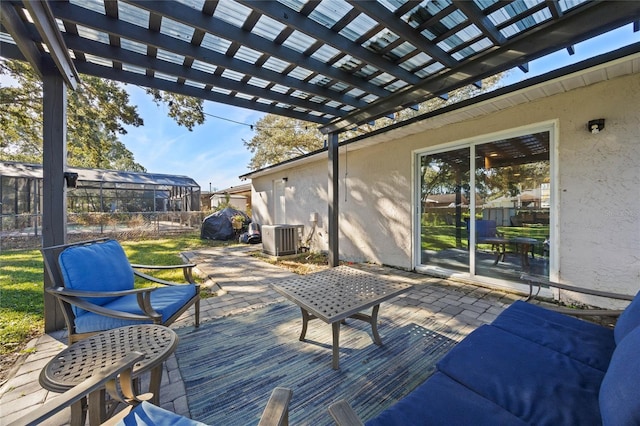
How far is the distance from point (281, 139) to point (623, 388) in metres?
15.1

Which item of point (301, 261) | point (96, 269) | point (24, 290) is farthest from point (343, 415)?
point (24, 290)

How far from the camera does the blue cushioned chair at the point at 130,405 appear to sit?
917 mm

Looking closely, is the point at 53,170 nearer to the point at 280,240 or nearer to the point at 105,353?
the point at 105,353

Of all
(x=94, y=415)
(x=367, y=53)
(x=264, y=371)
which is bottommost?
(x=264, y=371)

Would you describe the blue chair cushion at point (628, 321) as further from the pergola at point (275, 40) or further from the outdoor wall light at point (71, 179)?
the outdoor wall light at point (71, 179)

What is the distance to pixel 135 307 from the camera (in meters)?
2.24

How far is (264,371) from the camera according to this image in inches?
83.7

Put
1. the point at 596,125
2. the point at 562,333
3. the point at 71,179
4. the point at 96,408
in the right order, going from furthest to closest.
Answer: the point at 596,125, the point at 71,179, the point at 562,333, the point at 96,408

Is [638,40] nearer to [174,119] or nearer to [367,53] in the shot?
[367,53]

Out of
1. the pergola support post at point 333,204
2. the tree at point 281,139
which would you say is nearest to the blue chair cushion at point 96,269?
the pergola support post at point 333,204

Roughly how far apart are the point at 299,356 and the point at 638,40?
4.50 meters

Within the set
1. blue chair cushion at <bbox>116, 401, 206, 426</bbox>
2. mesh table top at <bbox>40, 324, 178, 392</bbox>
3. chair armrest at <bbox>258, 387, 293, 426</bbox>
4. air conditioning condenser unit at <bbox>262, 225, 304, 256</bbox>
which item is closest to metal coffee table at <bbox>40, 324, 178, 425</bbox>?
mesh table top at <bbox>40, 324, 178, 392</bbox>

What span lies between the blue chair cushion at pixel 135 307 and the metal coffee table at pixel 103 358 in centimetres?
43

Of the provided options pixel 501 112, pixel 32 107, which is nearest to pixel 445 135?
pixel 501 112
